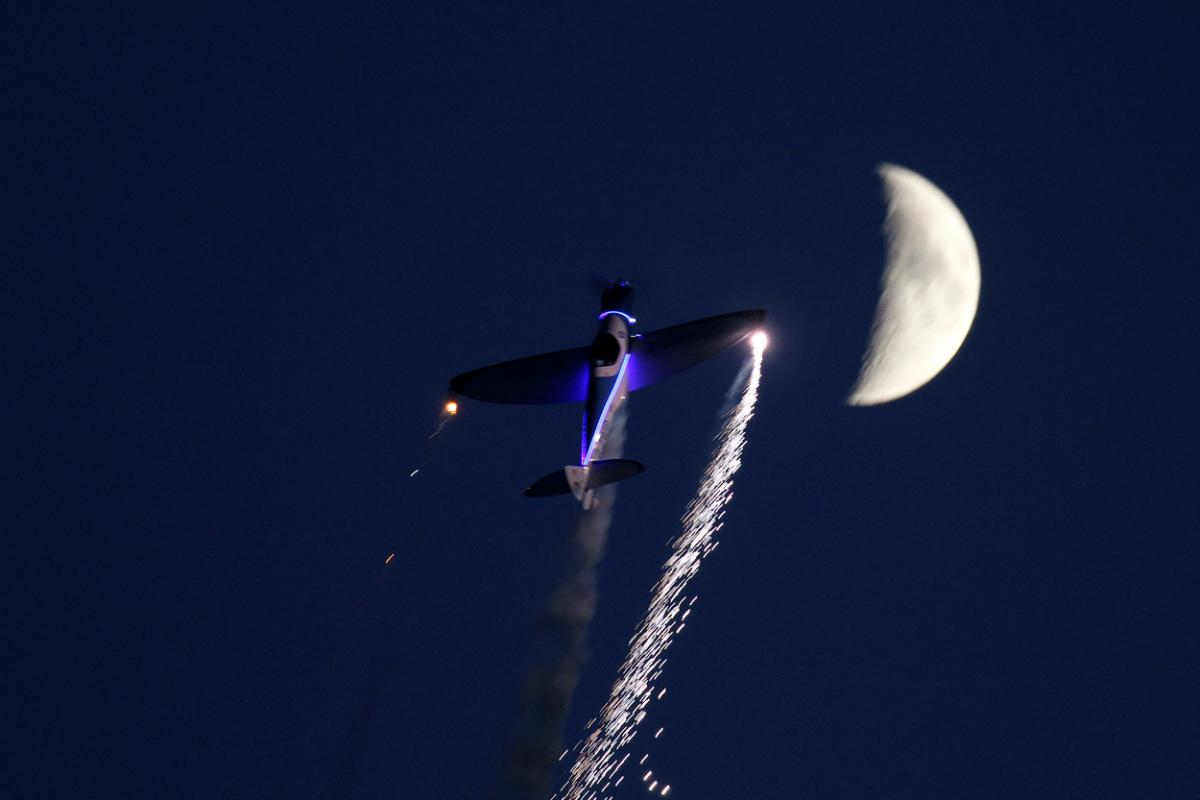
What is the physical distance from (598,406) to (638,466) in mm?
4562

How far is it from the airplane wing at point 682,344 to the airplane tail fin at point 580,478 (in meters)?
5.73

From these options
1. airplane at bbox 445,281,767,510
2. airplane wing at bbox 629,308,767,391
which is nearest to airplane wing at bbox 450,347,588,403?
airplane at bbox 445,281,767,510

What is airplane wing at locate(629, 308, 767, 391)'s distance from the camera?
47312 millimetres

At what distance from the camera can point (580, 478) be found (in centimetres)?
4384

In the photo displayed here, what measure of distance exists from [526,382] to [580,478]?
7265 millimetres

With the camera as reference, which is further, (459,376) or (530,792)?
(459,376)

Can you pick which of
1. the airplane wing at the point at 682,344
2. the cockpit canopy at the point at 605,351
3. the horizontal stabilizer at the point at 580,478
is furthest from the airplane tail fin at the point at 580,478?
the airplane wing at the point at 682,344

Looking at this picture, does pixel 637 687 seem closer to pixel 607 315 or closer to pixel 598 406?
pixel 598 406

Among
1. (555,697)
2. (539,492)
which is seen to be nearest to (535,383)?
(539,492)

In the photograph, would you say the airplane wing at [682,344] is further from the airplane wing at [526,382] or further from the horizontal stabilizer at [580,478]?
the horizontal stabilizer at [580,478]

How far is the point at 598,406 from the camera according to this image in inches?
1825

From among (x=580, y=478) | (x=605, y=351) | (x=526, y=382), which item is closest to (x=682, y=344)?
(x=605, y=351)

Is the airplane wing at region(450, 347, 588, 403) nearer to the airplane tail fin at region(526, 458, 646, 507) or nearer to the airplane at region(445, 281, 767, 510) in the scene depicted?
the airplane at region(445, 281, 767, 510)

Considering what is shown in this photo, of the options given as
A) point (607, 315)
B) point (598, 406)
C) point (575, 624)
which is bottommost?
point (575, 624)
